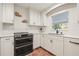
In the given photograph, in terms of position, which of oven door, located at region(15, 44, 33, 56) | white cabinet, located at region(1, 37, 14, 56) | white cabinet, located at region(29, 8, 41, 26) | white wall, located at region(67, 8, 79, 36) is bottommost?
oven door, located at region(15, 44, 33, 56)

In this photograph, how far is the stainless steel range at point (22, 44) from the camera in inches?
87.0

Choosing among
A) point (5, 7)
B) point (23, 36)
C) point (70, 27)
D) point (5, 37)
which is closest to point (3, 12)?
point (5, 7)

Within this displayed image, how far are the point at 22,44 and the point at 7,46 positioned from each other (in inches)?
23.1

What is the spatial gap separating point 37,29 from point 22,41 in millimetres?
1611

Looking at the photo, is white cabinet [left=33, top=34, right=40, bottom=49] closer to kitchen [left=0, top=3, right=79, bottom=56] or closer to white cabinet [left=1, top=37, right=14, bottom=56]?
kitchen [left=0, top=3, right=79, bottom=56]

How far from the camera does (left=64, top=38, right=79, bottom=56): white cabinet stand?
5.11 ft

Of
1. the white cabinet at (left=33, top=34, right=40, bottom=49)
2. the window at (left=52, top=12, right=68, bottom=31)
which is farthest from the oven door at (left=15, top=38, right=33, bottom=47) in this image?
the window at (left=52, top=12, right=68, bottom=31)

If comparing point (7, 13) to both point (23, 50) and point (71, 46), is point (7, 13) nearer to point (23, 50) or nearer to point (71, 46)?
point (23, 50)

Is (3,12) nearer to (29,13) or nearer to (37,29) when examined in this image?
(29,13)

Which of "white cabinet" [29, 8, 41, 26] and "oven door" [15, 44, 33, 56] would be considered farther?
"white cabinet" [29, 8, 41, 26]

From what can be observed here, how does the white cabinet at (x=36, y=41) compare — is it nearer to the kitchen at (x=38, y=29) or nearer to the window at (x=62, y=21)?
the kitchen at (x=38, y=29)

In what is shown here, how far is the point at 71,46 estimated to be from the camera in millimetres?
1670

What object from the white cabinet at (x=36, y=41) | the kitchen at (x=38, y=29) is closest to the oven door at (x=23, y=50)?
the kitchen at (x=38, y=29)

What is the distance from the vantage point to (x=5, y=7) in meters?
2.17
